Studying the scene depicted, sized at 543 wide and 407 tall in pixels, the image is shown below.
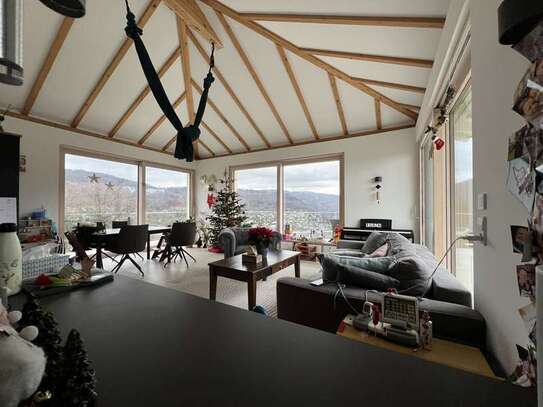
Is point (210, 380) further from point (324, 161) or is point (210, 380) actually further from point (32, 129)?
point (32, 129)

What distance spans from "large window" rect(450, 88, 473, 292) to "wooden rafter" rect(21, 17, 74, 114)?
4487 mm

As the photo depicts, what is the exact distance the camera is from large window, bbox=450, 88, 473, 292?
1938 millimetres

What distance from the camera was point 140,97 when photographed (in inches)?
186

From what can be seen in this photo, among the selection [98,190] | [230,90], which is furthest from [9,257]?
[98,190]

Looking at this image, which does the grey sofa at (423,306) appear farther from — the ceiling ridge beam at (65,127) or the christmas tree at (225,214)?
the ceiling ridge beam at (65,127)

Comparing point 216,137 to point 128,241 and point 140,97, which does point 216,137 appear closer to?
point 140,97

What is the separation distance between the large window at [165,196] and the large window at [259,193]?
1.77 m

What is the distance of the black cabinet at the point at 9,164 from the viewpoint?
2.81 meters

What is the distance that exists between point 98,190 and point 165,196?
171 centimetres

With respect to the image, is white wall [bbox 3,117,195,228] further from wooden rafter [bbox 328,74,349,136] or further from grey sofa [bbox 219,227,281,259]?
wooden rafter [bbox 328,74,349,136]

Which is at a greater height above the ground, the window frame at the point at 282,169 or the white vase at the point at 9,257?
the window frame at the point at 282,169

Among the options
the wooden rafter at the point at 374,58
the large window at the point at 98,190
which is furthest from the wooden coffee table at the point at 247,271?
the large window at the point at 98,190

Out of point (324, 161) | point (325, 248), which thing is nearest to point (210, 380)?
point (325, 248)

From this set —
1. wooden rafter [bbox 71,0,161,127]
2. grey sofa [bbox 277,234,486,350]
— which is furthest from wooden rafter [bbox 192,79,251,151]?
grey sofa [bbox 277,234,486,350]
